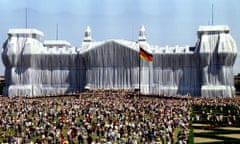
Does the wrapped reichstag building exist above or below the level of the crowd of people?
above

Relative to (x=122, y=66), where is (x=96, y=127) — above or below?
below

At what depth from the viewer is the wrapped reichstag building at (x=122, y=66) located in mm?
69312

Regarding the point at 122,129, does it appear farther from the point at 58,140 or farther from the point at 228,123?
the point at 228,123

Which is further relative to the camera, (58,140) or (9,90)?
(9,90)

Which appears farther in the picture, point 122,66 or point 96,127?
point 122,66

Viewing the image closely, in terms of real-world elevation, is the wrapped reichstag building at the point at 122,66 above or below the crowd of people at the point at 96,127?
above

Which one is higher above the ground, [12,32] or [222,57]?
[12,32]

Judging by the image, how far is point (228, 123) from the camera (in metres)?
35.2

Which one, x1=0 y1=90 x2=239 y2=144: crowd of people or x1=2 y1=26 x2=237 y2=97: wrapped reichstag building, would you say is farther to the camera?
x1=2 y1=26 x2=237 y2=97: wrapped reichstag building

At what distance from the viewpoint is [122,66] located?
71562 mm

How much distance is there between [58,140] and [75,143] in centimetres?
116

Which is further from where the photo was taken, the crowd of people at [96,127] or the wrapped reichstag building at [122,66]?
the wrapped reichstag building at [122,66]

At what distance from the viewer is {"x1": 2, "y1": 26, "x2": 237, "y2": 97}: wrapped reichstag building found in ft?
227

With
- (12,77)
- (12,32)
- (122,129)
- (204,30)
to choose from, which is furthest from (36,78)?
(122,129)
